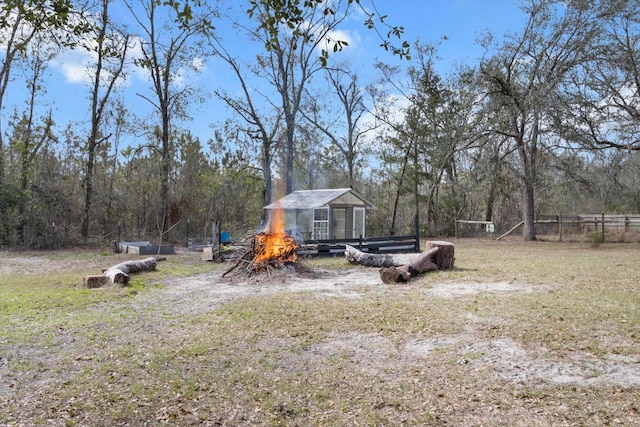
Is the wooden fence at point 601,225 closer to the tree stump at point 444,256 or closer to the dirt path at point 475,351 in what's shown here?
the tree stump at point 444,256

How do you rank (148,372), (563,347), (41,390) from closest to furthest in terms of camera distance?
(41,390), (148,372), (563,347)

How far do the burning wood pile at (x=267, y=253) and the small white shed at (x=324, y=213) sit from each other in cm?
780

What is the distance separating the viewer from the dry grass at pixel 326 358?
349cm

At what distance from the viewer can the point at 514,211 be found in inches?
1152

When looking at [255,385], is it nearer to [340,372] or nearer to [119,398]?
[340,372]

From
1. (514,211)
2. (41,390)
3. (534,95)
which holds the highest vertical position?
(534,95)

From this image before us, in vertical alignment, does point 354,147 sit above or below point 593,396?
above

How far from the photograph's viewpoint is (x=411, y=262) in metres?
10.9

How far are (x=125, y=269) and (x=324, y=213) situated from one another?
407 inches

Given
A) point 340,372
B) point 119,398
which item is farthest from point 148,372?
point 340,372

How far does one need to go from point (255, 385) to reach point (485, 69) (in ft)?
67.6

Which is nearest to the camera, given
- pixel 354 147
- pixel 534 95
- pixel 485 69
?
Result: pixel 534 95

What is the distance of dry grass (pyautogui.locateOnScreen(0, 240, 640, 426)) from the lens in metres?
3.49

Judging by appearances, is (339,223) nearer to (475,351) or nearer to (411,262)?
(411,262)
